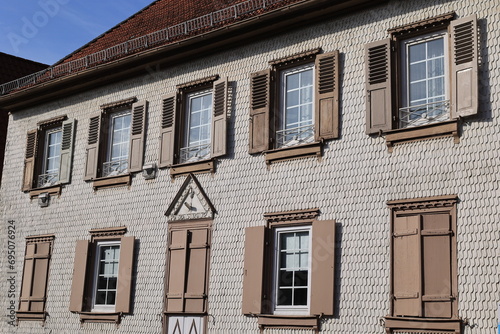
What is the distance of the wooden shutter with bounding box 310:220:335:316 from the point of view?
14094 mm

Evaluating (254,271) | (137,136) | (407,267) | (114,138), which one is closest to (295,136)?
(254,271)

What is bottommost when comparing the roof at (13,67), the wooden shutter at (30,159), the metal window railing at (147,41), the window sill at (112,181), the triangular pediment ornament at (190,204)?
the triangular pediment ornament at (190,204)

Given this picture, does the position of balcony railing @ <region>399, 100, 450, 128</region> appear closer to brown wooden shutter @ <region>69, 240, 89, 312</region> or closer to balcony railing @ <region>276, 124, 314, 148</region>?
balcony railing @ <region>276, 124, 314, 148</region>

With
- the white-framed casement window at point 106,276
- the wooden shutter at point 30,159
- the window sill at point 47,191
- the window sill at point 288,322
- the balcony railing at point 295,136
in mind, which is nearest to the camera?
the window sill at point 288,322

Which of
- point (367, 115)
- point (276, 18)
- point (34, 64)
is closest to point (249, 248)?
point (367, 115)

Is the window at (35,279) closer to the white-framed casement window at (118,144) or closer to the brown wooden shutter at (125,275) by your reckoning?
the white-framed casement window at (118,144)

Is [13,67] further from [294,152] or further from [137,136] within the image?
[294,152]

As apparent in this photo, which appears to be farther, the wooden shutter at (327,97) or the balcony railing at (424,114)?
the wooden shutter at (327,97)

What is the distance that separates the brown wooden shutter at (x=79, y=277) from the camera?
18750 mm

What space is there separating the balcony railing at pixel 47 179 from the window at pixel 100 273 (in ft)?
8.07

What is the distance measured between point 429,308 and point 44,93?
12743 mm

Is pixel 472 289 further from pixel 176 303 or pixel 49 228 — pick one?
pixel 49 228

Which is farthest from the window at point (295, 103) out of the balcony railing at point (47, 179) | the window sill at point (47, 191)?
the balcony railing at point (47, 179)

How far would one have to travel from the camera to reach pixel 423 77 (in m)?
14.0
